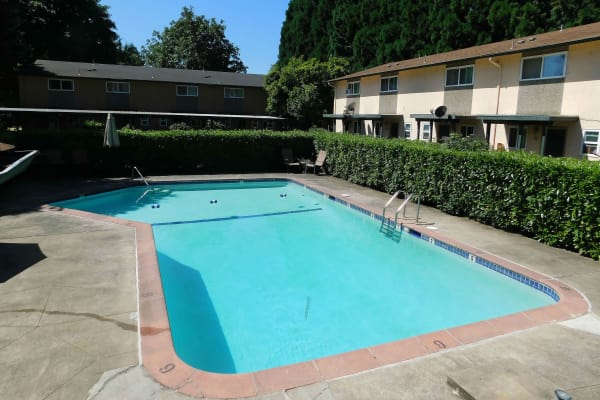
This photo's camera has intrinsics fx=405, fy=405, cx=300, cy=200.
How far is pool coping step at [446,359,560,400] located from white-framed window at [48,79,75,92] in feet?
116

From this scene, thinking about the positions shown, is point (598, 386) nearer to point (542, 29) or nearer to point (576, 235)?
point (576, 235)

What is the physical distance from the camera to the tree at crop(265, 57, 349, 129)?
110ft

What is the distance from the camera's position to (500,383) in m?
3.73

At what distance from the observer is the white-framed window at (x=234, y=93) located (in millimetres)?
36469

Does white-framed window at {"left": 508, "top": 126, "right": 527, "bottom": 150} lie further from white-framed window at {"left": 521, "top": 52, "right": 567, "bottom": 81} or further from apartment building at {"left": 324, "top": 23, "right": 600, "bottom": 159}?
white-framed window at {"left": 521, "top": 52, "right": 567, "bottom": 81}

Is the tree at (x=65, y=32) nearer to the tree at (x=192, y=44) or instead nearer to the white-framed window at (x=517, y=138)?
the tree at (x=192, y=44)

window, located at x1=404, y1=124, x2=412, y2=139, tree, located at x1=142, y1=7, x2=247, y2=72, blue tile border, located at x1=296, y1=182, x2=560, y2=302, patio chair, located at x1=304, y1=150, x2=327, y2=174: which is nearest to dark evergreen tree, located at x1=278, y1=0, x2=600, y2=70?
window, located at x1=404, y1=124, x2=412, y2=139

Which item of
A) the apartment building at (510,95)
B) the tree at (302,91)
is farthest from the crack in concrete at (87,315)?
the tree at (302,91)

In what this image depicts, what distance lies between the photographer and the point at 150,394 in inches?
141

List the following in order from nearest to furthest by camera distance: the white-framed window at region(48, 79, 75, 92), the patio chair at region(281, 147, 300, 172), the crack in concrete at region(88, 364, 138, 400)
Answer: the crack in concrete at region(88, 364, 138, 400)
the patio chair at region(281, 147, 300, 172)
the white-framed window at region(48, 79, 75, 92)

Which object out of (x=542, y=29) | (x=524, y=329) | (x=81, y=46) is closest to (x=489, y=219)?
(x=524, y=329)

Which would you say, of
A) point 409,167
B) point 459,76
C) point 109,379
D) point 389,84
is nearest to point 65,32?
point 389,84

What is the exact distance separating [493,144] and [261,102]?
23.0m

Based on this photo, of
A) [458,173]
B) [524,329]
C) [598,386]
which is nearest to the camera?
[598,386]
